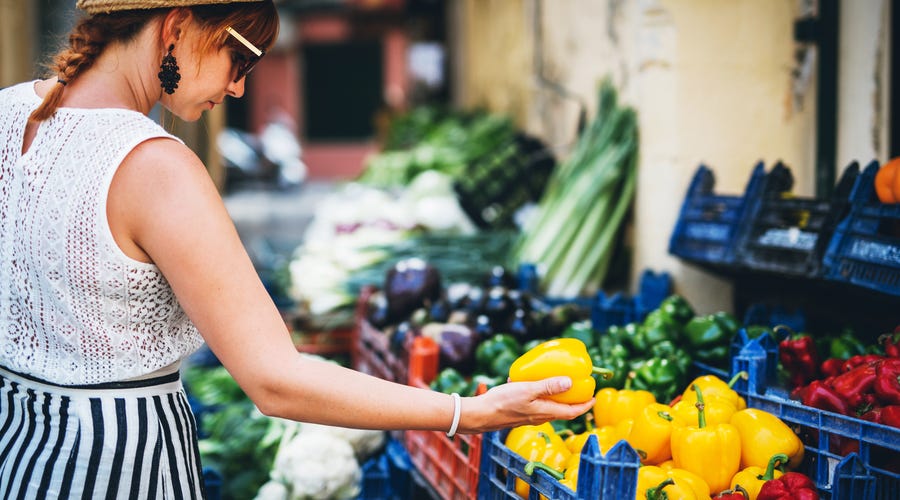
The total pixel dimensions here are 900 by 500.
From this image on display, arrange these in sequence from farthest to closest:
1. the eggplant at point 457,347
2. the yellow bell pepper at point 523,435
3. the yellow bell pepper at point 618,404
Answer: the eggplant at point 457,347 < the yellow bell pepper at point 618,404 < the yellow bell pepper at point 523,435

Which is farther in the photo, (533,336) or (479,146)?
(479,146)

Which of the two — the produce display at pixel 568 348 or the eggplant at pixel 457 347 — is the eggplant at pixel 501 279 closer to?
the produce display at pixel 568 348

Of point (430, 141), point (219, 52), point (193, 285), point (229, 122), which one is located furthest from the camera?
point (229, 122)

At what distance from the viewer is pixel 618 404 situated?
247 cm

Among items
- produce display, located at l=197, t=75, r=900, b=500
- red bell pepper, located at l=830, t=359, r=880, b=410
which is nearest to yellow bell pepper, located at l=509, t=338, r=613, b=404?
produce display, located at l=197, t=75, r=900, b=500

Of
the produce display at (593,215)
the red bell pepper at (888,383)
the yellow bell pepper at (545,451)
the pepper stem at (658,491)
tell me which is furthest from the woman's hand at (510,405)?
the produce display at (593,215)

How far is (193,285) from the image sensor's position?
1537 mm

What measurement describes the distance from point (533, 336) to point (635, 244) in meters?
1.09

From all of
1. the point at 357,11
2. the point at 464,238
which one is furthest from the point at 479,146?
the point at 357,11

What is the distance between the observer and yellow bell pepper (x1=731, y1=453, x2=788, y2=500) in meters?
2.05

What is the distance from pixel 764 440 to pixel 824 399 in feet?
0.66

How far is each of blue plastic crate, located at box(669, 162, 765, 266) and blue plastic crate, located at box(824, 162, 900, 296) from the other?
58 cm

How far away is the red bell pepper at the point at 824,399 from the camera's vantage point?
2.13 metres

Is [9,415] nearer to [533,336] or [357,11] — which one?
[533,336]
